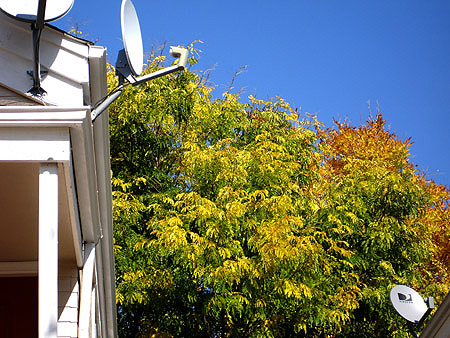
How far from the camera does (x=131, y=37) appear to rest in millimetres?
4461

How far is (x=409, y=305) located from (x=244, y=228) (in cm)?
338

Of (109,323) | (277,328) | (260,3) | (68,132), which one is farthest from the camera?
(260,3)

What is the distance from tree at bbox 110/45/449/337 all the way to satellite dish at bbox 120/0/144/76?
5.25 m

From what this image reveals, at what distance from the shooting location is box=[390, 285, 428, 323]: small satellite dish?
7.69 meters

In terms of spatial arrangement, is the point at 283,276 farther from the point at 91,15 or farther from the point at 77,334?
the point at 91,15

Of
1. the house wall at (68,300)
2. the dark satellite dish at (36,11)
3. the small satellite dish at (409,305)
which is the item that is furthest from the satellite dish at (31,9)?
the small satellite dish at (409,305)

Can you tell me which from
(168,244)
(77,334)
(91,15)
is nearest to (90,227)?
(77,334)

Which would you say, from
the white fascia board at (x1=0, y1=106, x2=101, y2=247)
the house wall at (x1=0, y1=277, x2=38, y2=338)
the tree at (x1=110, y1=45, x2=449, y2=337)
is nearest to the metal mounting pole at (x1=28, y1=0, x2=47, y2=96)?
the white fascia board at (x1=0, y1=106, x2=101, y2=247)

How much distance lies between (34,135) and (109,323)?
12.8 feet

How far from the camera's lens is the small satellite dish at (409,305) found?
303 inches

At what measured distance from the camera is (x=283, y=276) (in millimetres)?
9945

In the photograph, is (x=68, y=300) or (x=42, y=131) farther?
(x=68, y=300)

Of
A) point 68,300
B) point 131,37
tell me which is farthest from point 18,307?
point 131,37

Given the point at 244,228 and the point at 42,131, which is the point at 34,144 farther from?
the point at 244,228
